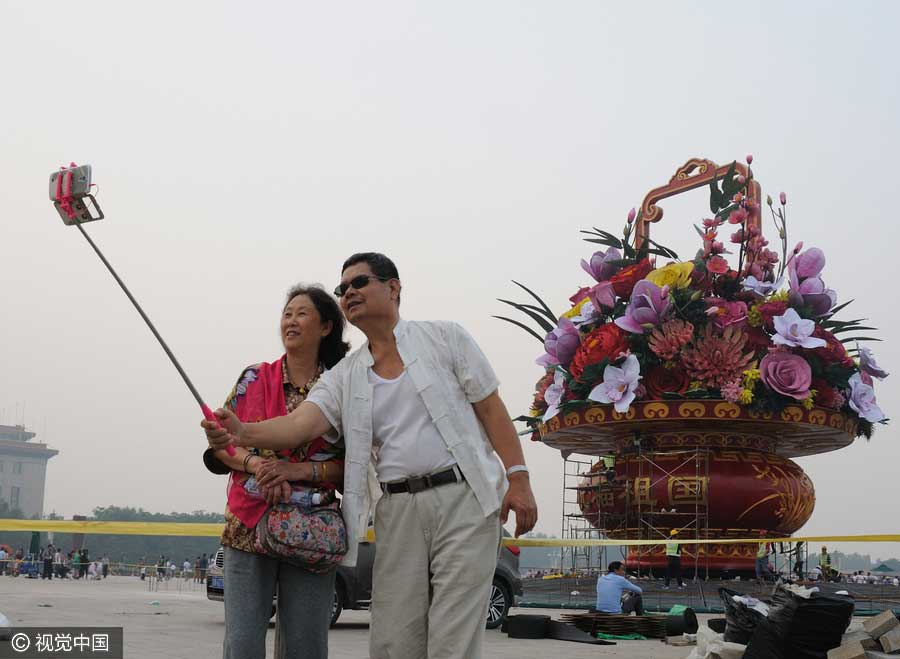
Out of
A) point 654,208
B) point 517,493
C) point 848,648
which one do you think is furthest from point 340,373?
point 654,208

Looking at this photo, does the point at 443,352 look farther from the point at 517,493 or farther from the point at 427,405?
the point at 517,493

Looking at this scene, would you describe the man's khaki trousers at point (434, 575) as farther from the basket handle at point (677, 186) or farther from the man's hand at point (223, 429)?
the basket handle at point (677, 186)

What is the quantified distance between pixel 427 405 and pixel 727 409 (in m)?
15.5

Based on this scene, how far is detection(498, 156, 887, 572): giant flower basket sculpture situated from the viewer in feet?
61.9

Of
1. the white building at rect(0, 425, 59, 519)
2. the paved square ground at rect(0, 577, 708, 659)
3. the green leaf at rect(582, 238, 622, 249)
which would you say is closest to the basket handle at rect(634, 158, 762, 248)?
the green leaf at rect(582, 238, 622, 249)

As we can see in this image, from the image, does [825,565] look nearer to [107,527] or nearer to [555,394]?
[555,394]

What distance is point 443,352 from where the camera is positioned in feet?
14.1

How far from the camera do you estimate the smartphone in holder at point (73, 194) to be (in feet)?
14.1

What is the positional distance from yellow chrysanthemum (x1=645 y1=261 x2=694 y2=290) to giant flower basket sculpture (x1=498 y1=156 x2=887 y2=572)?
0.03m

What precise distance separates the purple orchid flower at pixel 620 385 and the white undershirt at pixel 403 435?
1503 cm

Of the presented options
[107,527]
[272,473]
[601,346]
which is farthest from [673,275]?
[272,473]

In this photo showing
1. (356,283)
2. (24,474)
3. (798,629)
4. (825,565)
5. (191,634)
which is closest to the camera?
(356,283)

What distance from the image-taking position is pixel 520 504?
13.3 ft

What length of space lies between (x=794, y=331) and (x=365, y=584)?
10.3 m
